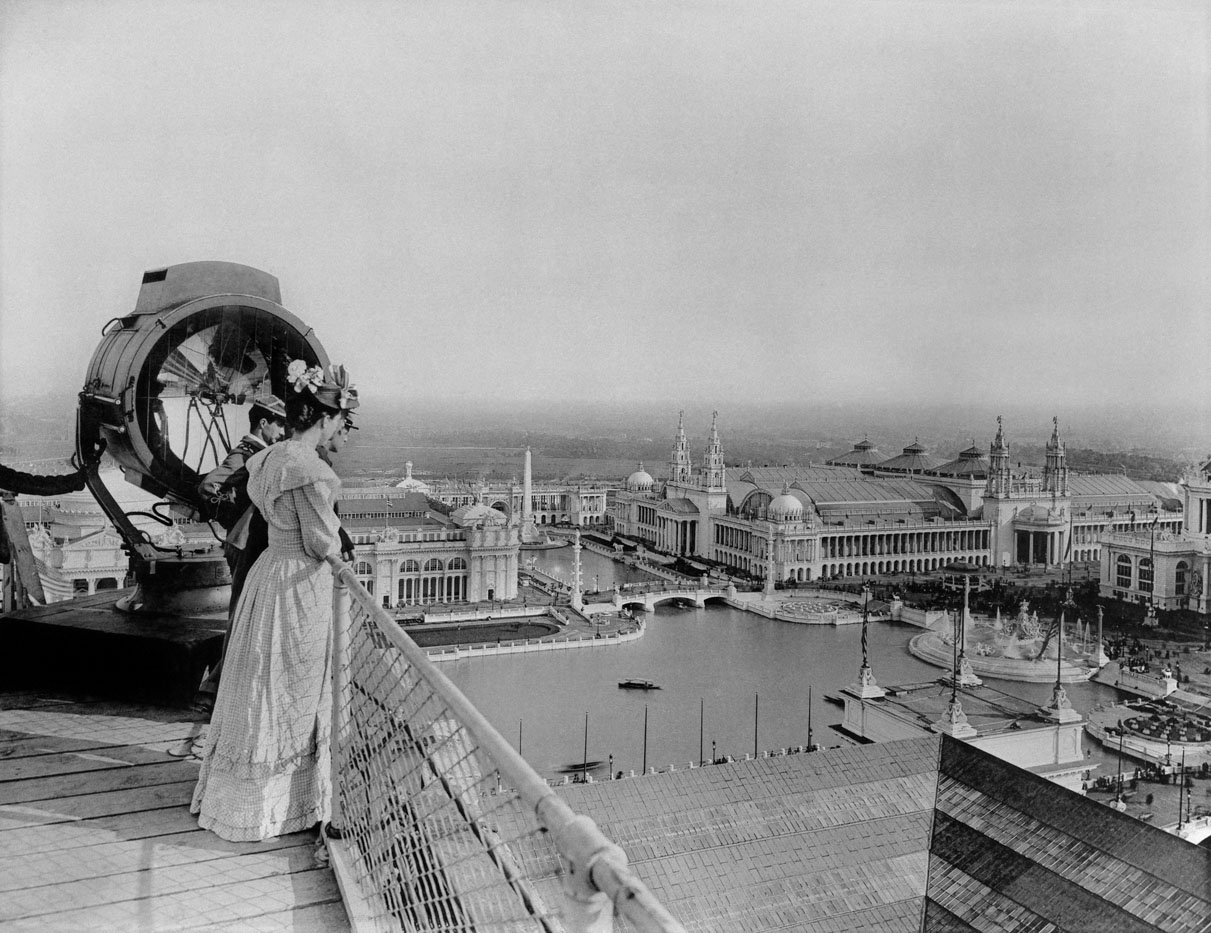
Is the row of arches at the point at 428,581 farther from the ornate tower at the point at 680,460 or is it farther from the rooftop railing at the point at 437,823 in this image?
the rooftop railing at the point at 437,823

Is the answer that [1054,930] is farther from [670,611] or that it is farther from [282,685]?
[670,611]

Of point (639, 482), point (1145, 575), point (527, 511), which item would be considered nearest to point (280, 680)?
point (1145, 575)

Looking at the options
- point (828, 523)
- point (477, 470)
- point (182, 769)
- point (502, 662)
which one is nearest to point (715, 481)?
point (828, 523)

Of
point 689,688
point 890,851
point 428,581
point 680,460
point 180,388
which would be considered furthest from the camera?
point 680,460

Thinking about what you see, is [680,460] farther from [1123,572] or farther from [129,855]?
[129,855]

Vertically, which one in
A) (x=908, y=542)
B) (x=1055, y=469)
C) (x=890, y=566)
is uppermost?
(x=1055, y=469)

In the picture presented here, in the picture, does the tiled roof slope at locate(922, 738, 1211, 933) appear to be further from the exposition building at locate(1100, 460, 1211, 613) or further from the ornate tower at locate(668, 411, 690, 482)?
the ornate tower at locate(668, 411, 690, 482)

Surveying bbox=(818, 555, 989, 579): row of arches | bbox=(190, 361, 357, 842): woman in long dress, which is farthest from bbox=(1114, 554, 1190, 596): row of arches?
bbox=(190, 361, 357, 842): woman in long dress

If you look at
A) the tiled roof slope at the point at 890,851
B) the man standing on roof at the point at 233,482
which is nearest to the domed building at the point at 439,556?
the tiled roof slope at the point at 890,851
